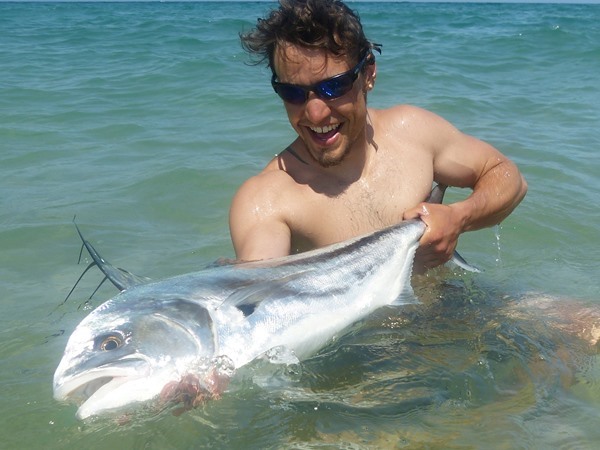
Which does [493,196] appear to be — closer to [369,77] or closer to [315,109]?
[369,77]

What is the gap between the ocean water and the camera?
318 cm

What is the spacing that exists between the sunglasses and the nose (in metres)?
0.02

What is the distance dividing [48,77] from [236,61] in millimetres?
3834

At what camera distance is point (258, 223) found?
145 inches

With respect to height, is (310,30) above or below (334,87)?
above

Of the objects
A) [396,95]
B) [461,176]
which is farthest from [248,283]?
[396,95]

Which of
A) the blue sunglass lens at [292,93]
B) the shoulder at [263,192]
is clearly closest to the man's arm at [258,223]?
the shoulder at [263,192]

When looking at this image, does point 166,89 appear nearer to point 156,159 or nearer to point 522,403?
point 156,159

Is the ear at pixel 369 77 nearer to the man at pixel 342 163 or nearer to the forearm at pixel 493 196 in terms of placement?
the man at pixel 342 163

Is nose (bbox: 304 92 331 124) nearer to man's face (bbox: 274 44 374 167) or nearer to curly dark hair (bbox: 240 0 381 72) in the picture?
man's face (bbox: 274 44 374 167)

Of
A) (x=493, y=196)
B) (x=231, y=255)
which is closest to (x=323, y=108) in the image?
(x=493, y=196)

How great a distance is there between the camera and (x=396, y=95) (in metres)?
11.9

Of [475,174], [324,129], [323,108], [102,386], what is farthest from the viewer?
[475,174]

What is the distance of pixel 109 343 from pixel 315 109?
5.40 ft
